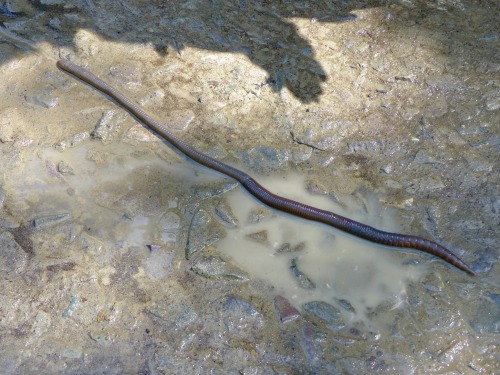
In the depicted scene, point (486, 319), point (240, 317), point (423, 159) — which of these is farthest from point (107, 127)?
point (486, 319)

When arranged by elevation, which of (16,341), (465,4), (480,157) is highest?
(465,4)

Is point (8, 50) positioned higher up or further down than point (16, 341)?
higher up

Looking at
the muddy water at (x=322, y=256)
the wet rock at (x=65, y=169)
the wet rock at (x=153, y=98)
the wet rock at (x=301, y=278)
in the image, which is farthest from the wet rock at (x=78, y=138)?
the wet rock at (x=301, y=278)

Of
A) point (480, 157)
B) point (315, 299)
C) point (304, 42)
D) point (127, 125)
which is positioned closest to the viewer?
point (315, 299)

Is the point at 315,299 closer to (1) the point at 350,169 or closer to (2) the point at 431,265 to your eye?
(2) the point at 431,265

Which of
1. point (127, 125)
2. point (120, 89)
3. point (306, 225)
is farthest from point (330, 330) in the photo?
point (120, 89)

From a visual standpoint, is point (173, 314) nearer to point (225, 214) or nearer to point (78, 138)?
point (225, 214)

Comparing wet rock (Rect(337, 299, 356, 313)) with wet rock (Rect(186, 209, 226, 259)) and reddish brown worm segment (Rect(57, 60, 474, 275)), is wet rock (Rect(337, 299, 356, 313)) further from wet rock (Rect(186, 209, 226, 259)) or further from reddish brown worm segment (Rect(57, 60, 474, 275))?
wet rock (Rect(186, 209, 226, 259))
